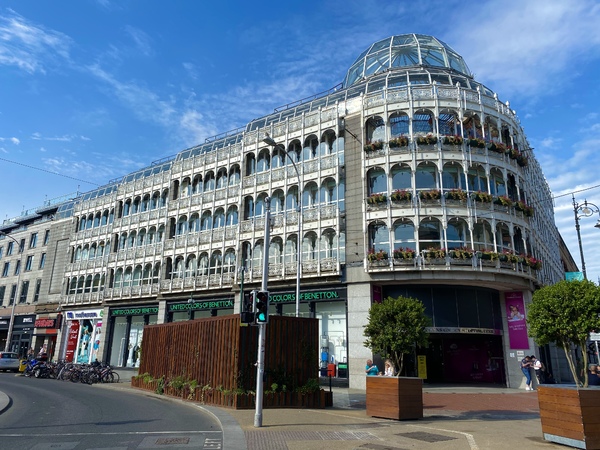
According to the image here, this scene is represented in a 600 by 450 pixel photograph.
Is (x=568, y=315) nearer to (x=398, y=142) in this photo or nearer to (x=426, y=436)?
(x=426, y=436)

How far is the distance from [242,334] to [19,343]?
154 ft

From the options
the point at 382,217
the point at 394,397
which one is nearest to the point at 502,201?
the point at 382,217

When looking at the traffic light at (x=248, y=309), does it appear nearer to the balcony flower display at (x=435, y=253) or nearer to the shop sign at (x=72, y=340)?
the balcony flower display at (x=435, y=253)

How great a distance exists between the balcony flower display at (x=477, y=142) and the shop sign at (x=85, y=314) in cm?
3518

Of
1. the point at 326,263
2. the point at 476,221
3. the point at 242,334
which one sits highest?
the point at 476,221

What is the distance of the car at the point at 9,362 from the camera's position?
117ft

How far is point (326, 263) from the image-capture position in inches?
1101

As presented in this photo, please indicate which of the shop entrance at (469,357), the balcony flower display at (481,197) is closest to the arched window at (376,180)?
the balcony flower display at (481,197)

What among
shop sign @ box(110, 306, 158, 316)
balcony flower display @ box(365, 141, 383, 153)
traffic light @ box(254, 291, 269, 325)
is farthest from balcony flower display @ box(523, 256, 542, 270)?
shop sign @ box(110, 306, 158, 316)

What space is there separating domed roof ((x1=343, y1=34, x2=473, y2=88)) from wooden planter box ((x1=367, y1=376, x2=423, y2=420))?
Answer: 2456cm

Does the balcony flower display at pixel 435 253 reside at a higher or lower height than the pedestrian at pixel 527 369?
higher

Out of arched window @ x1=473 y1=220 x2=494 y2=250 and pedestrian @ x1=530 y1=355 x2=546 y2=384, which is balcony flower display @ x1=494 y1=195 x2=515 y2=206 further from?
pedestrian @ x1=530 y1=355 x2=546 y2=384

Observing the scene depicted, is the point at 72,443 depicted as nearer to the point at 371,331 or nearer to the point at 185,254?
the point at 371,331

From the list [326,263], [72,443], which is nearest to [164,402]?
[72,443]
